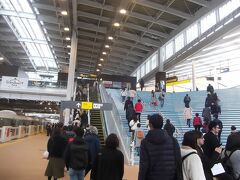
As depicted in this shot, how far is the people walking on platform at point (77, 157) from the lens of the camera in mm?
4969

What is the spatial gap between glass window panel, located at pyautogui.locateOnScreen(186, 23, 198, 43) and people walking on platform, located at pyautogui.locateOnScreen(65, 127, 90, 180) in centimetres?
2076

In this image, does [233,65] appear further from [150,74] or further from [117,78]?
[117,78]

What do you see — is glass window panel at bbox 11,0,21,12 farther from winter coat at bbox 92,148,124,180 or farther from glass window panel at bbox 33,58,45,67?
winter coat at bbox 92,148,124,180

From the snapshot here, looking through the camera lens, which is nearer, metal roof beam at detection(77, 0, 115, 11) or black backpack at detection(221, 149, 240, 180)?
black backpack at detection(221, 149, 240, 180)

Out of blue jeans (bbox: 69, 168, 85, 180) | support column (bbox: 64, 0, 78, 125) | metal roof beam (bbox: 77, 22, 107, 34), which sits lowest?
blue jeans (bbox: 69, 168, 85, 180)

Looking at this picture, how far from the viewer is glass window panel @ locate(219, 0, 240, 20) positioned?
1805cm

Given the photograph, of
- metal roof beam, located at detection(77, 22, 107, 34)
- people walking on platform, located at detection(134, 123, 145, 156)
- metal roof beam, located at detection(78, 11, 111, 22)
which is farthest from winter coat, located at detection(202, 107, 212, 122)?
metal roof beam, located at detection(77, 22, 107, 34)

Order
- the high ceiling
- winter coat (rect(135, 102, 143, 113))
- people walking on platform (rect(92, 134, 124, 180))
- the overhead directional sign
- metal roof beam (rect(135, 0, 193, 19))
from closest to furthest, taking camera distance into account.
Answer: people walking on platform (rect(92, 134, 124, 180))
winter coat (rect(135, 102, 143, 113))
the overhead directional sign
metal roof beam (rect(135, 0, 193, 19))
the high ceiling

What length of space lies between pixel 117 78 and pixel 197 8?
44.2ft

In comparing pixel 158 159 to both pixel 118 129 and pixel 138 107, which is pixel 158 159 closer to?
pixel 118 129

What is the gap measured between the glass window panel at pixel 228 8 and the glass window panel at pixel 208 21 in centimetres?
92

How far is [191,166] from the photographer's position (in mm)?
3021

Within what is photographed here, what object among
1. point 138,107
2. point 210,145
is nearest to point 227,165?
point 210,145

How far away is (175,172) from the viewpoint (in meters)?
3.12
